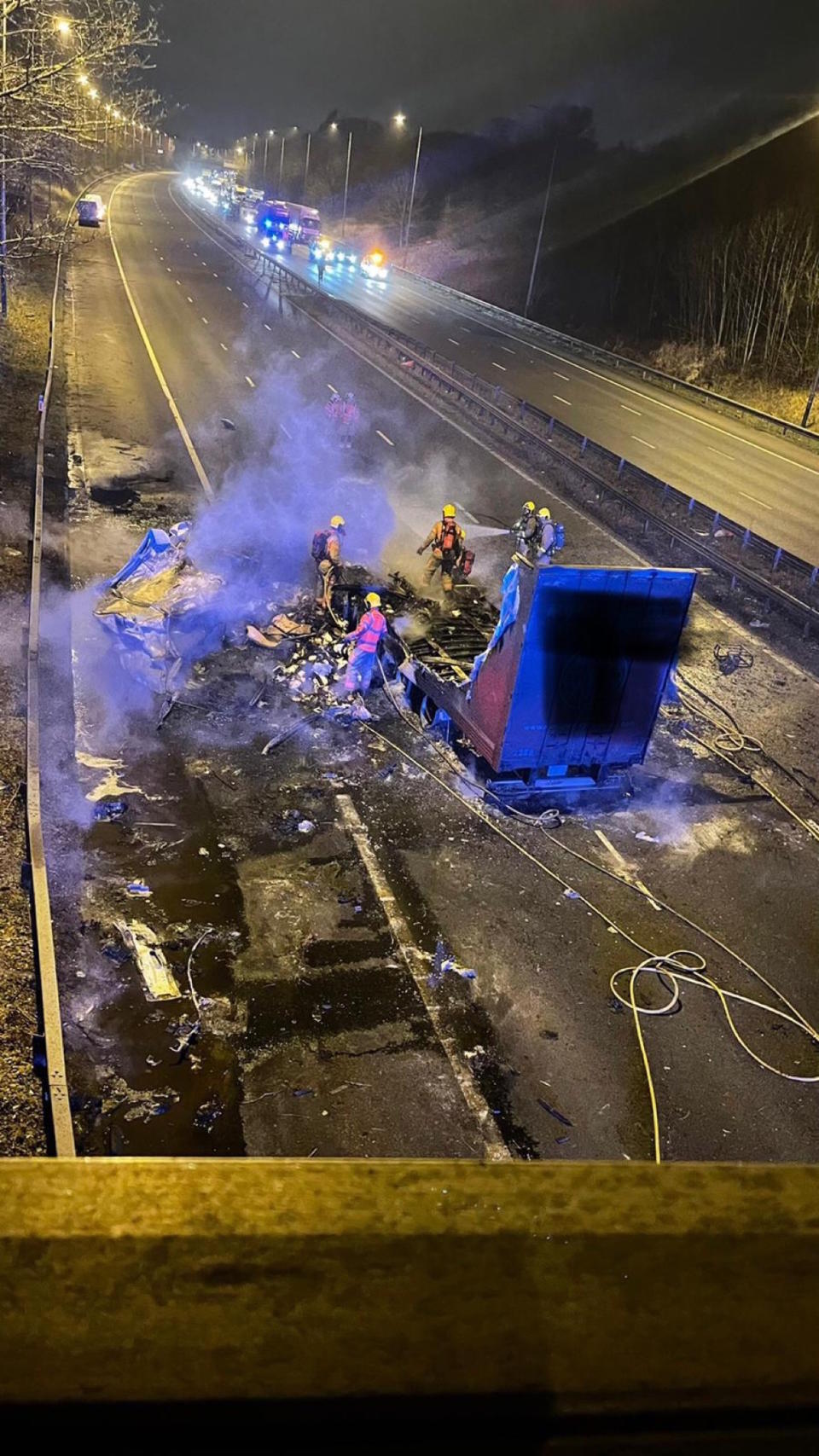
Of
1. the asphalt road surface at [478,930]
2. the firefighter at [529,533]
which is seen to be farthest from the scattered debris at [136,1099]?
the firefighter at [529,533]

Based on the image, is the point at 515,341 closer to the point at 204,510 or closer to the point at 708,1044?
the point at 204,510

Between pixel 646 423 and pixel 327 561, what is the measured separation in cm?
2144

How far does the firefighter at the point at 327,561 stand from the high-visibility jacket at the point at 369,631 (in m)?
1.41

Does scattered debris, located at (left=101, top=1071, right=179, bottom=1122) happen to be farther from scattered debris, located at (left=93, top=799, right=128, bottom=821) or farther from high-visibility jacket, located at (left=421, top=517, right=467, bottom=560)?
high-visibility jacket, located at (left=421, top=517, right=467, bottom=560)

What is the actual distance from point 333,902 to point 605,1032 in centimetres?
265

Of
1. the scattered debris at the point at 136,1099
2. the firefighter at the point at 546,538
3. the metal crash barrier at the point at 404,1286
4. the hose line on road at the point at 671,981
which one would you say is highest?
the metal crash barrier at the point at 404,1286

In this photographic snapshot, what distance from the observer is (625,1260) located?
114cm

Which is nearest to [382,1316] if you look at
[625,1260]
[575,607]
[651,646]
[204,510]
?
[625,1260]

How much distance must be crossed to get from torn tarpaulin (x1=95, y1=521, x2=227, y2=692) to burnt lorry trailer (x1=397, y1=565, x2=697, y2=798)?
3979mm

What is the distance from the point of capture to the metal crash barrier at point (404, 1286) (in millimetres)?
990

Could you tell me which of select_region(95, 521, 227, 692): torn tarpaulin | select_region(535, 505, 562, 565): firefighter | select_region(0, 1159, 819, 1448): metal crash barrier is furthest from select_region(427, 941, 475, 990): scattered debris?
select_region(0, 1159, 819, 1448): metal crash barrier

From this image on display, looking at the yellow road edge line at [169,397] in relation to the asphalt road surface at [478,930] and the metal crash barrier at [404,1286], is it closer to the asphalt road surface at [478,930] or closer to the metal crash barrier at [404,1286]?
the asphalt road surface at [478,930]

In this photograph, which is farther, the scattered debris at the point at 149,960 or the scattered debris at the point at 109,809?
the scattered debris at the point at 109,809

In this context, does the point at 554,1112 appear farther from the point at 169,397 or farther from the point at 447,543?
the point at 169,397
